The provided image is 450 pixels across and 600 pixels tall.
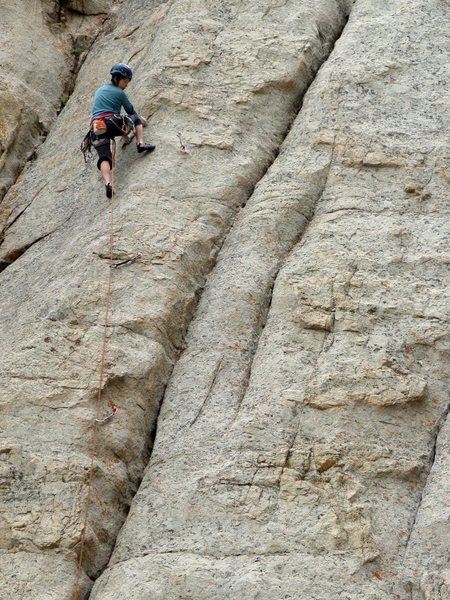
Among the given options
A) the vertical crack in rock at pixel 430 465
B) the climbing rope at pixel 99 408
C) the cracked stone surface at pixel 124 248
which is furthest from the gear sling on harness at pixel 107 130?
the vertical crack in rock at pixel 430 465

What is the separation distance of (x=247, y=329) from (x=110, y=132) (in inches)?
170

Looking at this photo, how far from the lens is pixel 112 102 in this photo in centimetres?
1697

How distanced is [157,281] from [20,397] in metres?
2.40

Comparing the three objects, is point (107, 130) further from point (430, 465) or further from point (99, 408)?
point (430, 465)

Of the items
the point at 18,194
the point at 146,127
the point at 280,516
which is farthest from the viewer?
the point at 18,194

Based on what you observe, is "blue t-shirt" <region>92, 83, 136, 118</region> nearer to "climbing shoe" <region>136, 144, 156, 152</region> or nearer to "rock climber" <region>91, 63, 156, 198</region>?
"rock climber" <region>91, 63, 156, 198</region>

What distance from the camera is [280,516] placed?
12.3 m

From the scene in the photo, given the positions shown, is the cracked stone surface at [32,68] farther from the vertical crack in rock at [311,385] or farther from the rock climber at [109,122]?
the vertical crack in rock at [311,385]

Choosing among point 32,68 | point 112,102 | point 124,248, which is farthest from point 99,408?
point 32,68

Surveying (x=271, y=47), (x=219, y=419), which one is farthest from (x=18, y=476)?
(x=271, y=47)

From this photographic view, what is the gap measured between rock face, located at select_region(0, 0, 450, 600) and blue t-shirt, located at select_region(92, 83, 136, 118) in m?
0.51

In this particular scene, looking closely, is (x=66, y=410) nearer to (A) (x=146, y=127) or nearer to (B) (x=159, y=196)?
(B) (x=159, y=196)

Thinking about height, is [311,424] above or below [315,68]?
below

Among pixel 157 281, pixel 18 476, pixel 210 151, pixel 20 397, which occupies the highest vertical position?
pixel 210 151
